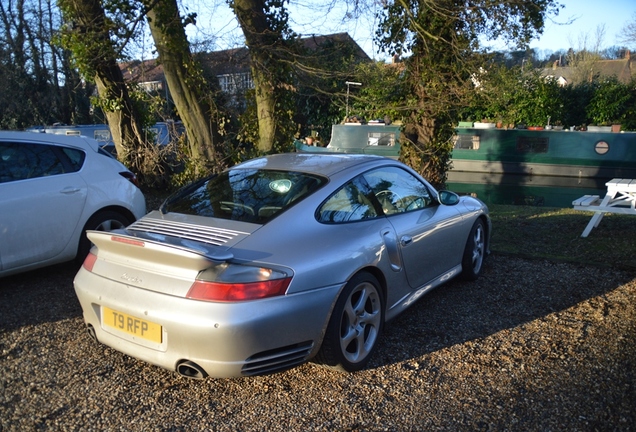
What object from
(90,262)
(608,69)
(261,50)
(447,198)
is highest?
(608,69)

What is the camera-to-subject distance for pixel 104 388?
3.69 meters

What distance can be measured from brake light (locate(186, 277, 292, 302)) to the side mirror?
2558 millimetres

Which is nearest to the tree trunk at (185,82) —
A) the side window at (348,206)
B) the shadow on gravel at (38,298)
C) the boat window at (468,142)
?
the shadow on gravel at (38,298)

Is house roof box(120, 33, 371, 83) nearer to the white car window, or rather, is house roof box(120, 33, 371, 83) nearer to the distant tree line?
the distant tree line

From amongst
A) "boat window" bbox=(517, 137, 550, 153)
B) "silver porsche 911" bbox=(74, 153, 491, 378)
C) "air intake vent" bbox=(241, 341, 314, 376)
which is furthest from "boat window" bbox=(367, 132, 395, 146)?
"air intake vent" bbox=(241, 341, 314, 376)

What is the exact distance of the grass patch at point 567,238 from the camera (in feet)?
22.9

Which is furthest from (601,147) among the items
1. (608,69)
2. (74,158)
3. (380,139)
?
(608,69)

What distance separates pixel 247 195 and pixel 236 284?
1.14 meters

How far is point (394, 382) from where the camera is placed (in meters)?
3.79

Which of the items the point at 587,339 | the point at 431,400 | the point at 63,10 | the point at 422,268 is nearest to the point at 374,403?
the point at 431,400

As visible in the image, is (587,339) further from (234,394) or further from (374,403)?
(234,394)

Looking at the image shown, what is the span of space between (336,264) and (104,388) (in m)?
1.70

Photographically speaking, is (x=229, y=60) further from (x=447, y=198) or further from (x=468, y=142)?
(x=468, y=142)

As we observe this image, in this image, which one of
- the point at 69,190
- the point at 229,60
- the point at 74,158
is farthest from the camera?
the point at 229,60
